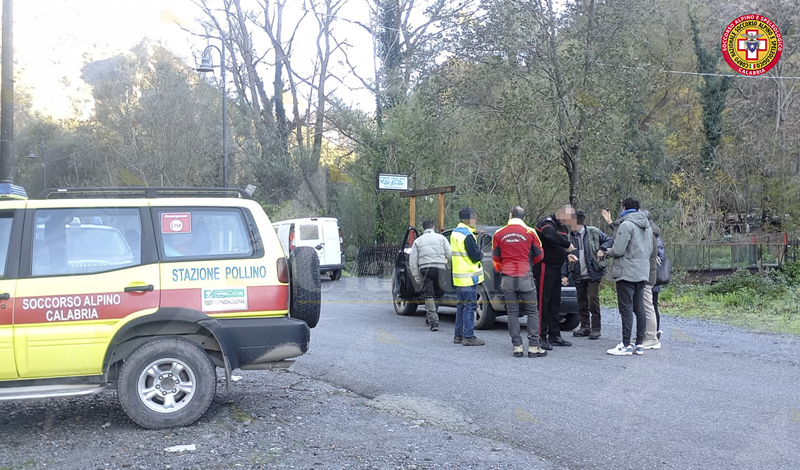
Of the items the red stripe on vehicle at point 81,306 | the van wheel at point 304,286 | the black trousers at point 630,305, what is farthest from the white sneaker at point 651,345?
the red stripe on vehicle at point 81,306

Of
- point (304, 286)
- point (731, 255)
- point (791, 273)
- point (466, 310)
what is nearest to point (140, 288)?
point (304, 286)

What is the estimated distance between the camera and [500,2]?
16.7m

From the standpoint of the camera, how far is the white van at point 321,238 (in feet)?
74.1

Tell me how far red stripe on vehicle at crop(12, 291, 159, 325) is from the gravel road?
88 centimetres

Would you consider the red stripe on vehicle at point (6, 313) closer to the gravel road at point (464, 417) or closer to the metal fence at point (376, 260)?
the gravel road at point (464, 417)

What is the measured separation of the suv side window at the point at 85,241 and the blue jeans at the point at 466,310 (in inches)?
196

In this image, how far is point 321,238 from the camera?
2278cm

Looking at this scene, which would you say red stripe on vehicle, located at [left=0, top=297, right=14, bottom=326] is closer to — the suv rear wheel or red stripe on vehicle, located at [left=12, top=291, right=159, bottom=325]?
red stripe on vehicle, located at [left=12, top=291, right=159, bottom=325]

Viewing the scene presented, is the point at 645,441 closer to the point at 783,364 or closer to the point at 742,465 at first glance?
the point at 742,465

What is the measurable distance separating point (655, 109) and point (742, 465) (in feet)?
123

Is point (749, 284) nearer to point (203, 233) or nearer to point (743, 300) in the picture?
point (743, 300)

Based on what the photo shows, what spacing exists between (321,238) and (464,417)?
17068mm

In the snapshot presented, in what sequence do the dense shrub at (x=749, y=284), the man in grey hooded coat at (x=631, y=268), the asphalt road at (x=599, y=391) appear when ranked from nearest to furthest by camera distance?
the asphalt road at (x=599, y=391), the man in grey hooded coat at (x=631, y=268), the dense shrub at (x=749, y=284)

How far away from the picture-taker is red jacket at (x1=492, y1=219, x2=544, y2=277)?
8.85 metres
